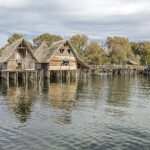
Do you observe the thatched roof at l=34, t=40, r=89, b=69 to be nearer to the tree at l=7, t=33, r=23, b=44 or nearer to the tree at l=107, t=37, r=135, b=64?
the tree at l=7, t=33, r=23, b=44

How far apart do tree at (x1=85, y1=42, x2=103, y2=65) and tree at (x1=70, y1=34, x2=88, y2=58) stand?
5.40 ft

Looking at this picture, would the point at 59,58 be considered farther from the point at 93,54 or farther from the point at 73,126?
the point at 73,126

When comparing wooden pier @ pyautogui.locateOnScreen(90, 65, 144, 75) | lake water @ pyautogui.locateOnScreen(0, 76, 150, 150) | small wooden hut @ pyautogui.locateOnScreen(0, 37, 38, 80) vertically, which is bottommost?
lake water @ pyautogui.locateOnScreen(0, 76, 150, 150)

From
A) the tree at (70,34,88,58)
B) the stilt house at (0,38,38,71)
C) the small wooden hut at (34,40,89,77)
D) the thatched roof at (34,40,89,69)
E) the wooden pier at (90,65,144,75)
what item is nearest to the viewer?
the stilt house at (0,38,38,71)

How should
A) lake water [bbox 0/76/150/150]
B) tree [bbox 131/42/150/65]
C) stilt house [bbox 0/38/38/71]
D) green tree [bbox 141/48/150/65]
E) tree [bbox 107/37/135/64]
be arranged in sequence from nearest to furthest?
lake water [bbox 0/76/150/150]
stilt house [bbox 0/38/38/71]
tree [bbox 107/37/135/64]
green tree [bbox 141/48/150/65]
tree [bbox 131/42/150/65]

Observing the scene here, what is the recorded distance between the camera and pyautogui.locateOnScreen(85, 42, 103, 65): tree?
68.5 m

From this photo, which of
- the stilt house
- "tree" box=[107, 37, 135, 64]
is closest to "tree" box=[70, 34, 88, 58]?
"tree" box=[107, 37, 135, 64]

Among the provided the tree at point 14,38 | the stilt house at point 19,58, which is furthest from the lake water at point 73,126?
the tree at point 14,38

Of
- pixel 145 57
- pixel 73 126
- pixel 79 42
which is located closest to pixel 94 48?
pixel 79 42

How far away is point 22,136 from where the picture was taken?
36.7ft

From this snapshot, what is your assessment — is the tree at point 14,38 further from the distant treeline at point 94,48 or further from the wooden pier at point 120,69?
the wooden pier at point 120,69

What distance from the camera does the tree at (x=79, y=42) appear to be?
6794 cm

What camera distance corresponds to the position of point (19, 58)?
38969 mm

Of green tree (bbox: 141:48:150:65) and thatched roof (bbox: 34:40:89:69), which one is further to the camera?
green tree (bbox: 141:48:150:65)
